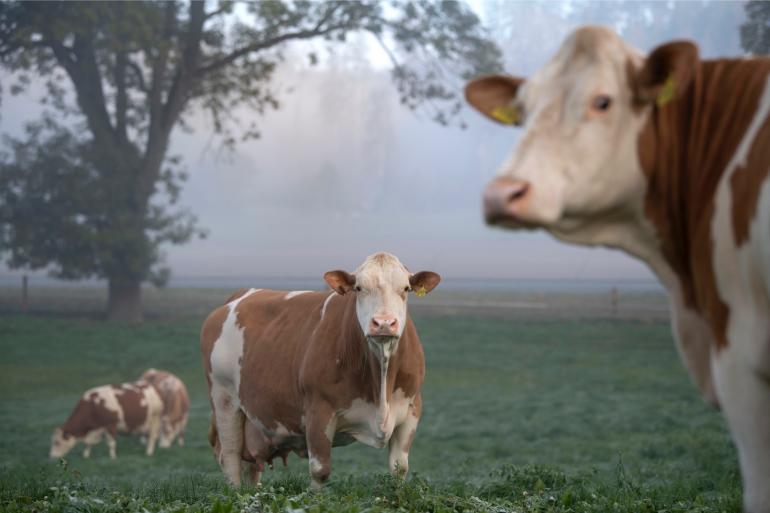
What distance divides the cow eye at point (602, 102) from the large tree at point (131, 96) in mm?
25534

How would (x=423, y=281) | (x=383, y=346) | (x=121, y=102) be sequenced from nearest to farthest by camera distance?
(x=383, y=346)
(x=423, y=281)
(x=121, y=102)

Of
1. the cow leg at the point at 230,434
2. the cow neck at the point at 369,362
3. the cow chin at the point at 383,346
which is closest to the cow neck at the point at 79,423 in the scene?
the cow leg at the point at 230,434

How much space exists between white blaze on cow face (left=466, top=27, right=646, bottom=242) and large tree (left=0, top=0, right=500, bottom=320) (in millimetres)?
25422

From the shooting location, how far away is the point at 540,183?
2.77 metres

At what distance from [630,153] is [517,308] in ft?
112

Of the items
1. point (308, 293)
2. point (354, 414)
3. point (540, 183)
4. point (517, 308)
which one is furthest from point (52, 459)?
point (517, 308)

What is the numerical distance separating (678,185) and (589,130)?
1.14 ft

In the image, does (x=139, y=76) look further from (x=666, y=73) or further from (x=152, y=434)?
(x=666, y=73)

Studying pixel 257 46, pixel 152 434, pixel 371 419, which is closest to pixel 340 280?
pixel 371 419

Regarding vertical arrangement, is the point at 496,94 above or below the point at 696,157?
above

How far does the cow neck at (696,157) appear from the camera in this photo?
9.27 feet

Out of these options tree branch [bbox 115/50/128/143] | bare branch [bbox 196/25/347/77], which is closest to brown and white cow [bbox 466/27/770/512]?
bare branch [bbox 196/25/347/77]

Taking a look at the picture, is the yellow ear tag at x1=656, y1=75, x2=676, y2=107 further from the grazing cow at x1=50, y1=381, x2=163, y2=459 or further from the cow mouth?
the grazing cow at x1=50, y1=381, x2=163, y2=459

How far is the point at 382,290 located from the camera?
21.6 ft
